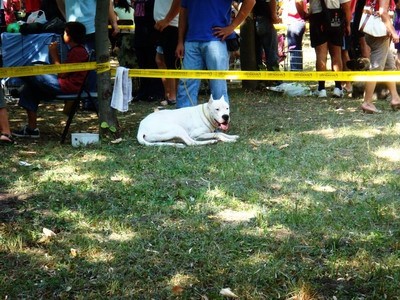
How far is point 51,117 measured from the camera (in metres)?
9.22

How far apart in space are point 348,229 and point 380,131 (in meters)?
3.29

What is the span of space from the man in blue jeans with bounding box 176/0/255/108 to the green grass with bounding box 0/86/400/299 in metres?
0.88

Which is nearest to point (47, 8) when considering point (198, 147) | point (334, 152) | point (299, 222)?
point (198, 147)

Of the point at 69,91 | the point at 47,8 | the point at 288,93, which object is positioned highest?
the point at 47,8

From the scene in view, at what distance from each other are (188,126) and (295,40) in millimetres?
5657

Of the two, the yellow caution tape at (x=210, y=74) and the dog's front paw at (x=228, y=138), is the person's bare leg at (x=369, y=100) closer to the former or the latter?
the yellow caution tape at (x=210, y=74)

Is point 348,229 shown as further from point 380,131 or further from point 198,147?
point 380,131

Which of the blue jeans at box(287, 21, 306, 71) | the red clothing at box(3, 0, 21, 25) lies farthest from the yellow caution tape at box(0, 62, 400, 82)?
the red clothing at box(3, 0, 21, 25)

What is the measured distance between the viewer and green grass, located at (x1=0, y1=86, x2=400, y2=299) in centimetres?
374

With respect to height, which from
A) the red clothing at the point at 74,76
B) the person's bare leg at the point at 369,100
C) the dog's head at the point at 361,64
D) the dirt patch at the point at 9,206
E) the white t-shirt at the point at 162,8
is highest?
the white t-shirt at the point at 162,8

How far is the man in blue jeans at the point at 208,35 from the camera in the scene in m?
7.39

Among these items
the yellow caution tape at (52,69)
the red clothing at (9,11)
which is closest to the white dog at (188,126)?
the yellow caution tape at (52,69)

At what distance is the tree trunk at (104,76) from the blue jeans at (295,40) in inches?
221

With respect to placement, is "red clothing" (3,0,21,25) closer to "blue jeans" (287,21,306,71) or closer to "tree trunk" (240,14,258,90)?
"tree trunk" (240,14,258,90)
